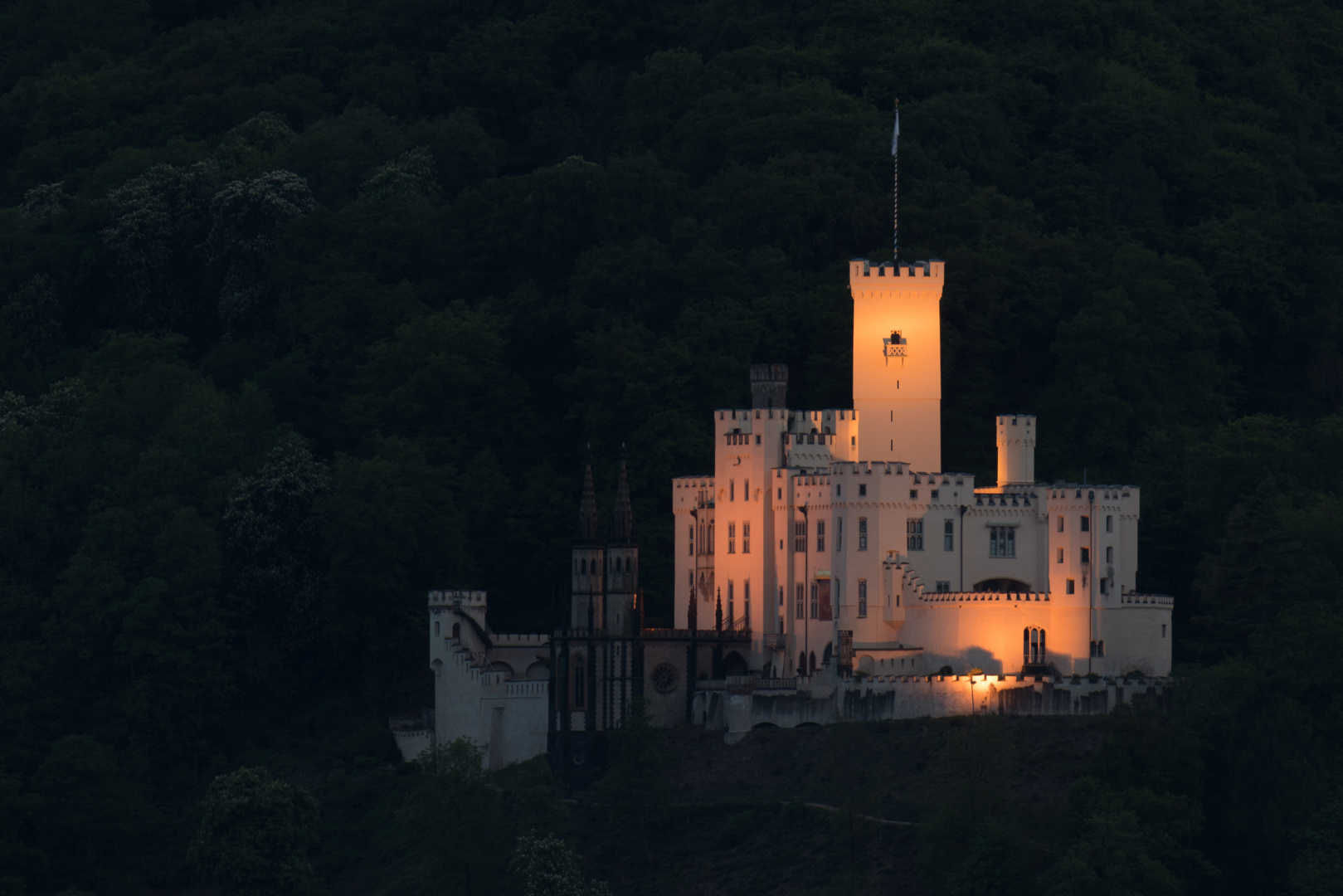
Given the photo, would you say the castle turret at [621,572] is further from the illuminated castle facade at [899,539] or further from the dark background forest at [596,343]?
the dark background forest at [596,343]

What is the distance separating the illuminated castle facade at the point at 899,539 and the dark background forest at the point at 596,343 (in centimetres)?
474

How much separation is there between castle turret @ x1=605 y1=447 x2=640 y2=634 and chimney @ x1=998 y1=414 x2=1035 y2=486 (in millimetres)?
13333

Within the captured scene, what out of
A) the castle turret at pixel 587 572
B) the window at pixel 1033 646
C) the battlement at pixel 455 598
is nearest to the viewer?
the window at pixel 1033 646

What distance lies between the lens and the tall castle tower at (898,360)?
368ft

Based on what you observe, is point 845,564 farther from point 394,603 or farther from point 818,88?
point 818,88

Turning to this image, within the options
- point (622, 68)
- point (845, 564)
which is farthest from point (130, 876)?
point (622, 68)

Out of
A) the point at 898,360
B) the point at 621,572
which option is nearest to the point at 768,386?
the point at 898,360

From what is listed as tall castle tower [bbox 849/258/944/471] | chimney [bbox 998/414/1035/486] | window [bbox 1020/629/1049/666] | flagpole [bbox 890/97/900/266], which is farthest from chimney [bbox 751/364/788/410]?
window [bbox 1020/629/1049/666]

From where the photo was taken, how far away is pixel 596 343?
125625 millimetres

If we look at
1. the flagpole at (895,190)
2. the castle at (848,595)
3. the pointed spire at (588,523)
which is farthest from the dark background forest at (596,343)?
the pointed spire at (588,523)

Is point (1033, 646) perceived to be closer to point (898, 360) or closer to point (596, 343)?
point (898, 360)

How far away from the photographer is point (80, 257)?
149 m

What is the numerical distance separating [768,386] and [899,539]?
9.70m

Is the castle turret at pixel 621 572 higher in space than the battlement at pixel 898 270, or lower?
lower
